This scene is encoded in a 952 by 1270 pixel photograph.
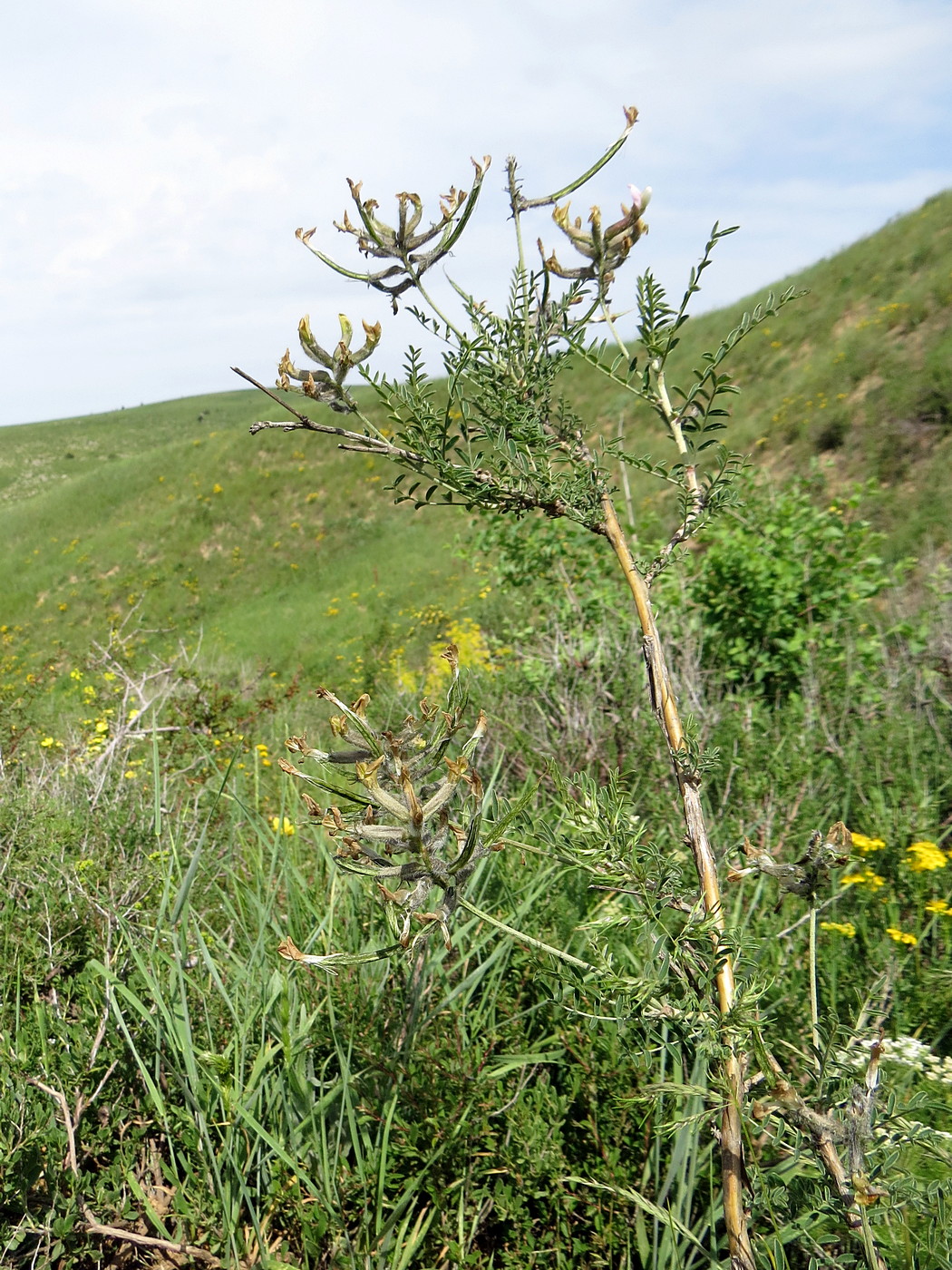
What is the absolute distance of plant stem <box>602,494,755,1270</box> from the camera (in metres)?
0.83

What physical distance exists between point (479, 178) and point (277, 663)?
43.5ft

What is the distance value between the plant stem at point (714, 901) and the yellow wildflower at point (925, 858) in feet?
5.52

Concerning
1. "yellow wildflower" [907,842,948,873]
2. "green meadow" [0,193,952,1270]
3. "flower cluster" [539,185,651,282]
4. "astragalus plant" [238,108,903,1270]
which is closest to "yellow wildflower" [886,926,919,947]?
"green meadow" [0,193,952,1270]

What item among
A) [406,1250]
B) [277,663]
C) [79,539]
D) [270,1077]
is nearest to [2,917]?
[270,1077]

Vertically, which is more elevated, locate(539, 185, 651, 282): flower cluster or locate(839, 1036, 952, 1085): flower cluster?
locate(539, 185, 651, 282): flower cluster

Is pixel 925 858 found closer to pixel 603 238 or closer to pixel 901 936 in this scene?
pixel 901 936

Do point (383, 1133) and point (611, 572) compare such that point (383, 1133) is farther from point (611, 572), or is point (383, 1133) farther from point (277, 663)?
point (277, 663)

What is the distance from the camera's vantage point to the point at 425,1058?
168 centimetres

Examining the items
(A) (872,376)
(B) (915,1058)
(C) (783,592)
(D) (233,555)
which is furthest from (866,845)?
(D) (233,555)

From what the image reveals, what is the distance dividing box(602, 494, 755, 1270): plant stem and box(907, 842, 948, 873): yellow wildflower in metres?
1.68

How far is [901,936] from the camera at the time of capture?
6.77 ft

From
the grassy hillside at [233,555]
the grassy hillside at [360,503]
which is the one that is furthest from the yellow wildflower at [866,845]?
the grassy hillside at [233,555]

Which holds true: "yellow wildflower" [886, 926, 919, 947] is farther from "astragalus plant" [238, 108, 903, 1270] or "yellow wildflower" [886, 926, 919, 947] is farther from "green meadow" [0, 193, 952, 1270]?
"astragalus plant" [238, 108, 903, 1270]

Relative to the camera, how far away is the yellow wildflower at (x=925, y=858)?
89.4 inches
